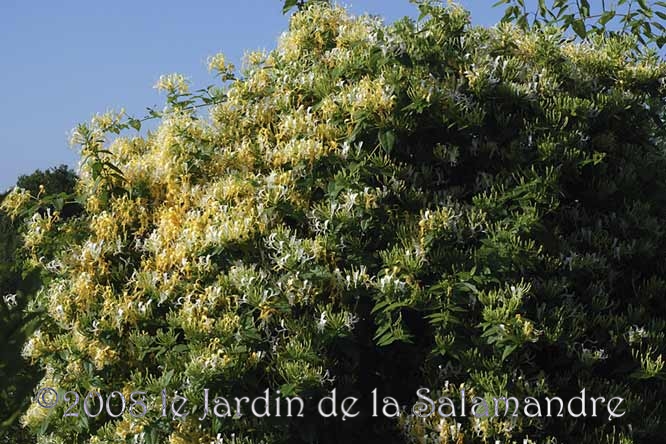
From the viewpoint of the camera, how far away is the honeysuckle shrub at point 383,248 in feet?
12.6

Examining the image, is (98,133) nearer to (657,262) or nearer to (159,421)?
(159,421)

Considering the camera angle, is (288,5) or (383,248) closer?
(383,248)

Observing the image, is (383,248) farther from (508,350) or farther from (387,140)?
(508,350)

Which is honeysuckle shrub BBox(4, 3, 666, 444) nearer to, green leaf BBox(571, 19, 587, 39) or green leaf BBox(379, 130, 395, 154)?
green leaf BBox(379, 130, 395, 154)

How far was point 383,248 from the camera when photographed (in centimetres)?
410

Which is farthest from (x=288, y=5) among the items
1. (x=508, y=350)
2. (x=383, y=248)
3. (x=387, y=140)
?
(x=508, y=350)

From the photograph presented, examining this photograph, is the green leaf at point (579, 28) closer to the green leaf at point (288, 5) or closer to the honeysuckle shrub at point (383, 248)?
the honeysuckle shrub at point (383, 248)

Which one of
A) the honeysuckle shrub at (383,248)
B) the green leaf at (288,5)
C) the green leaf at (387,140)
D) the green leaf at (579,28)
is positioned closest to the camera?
the honeysuckle shrub at (383,248)

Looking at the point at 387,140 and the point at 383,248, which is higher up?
the point at 387,140

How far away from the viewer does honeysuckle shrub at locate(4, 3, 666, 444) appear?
3834 millimetres

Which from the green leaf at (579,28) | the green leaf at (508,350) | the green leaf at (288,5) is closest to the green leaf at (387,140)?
the green leaf at (508,350)

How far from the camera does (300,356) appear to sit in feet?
12.1

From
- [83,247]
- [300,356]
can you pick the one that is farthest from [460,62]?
[83,247]

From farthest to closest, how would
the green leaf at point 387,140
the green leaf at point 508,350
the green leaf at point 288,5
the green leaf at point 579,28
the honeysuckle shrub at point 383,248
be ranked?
the green leaf at point 579,28 < the green leaf at point 288,5 < the green leaf at point 387,140 < the honeysuckle shrub at point 383,248 < the green leaf at point 508,350
